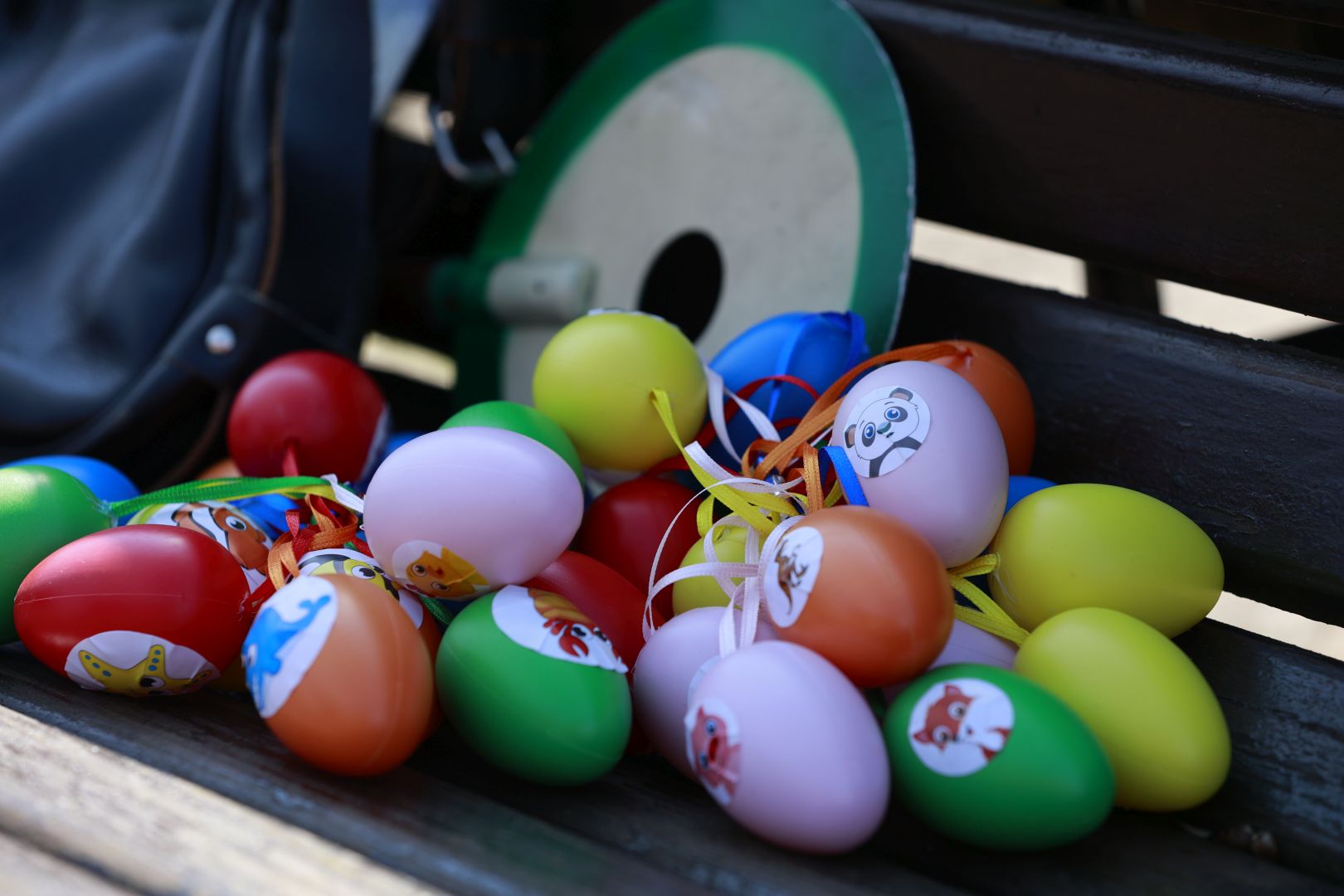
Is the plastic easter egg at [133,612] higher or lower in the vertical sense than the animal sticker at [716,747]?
lower

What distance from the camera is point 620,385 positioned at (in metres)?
1.14

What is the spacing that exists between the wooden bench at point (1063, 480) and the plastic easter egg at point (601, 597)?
10cm

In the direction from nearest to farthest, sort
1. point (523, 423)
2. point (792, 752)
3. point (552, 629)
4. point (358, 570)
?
point (792, 752) → point (552, 629) → point (358, 570) → point (523, 423)

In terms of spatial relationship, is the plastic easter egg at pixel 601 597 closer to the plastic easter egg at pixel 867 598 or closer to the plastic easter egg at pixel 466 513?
the plastic easter egg at pixel 466 513

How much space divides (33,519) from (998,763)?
2.78 ft

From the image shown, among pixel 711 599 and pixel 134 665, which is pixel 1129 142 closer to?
pixel 711 599

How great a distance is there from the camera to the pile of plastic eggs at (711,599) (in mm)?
822

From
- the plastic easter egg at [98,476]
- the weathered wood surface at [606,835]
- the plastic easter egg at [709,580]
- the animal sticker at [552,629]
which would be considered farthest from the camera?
the plastic easter egg at [98,476]

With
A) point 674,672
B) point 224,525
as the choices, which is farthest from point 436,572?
point 224,525

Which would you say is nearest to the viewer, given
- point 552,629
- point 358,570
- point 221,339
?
point 552,629

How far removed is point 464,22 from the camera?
5.52 feet

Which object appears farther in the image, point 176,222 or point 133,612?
point 176,222

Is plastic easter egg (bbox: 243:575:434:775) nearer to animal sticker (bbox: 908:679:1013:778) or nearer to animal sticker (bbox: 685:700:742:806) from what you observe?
animal sticker (bbox: 685:700:742:806)

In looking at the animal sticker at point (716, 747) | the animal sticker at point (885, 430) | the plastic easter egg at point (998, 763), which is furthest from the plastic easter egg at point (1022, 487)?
the animal sticker at point (716, 747)
